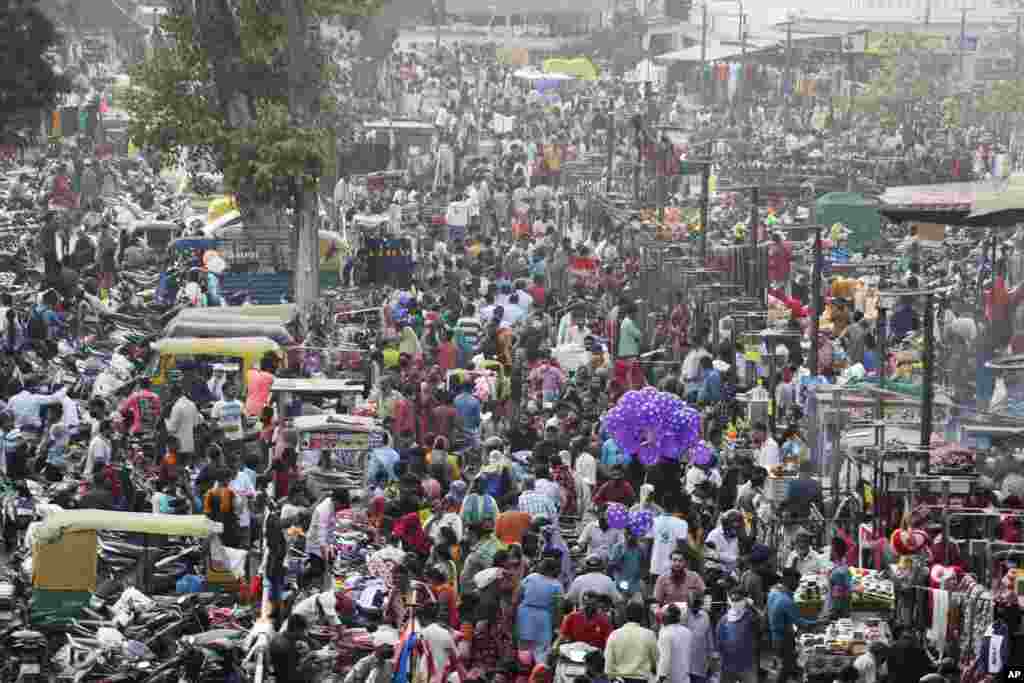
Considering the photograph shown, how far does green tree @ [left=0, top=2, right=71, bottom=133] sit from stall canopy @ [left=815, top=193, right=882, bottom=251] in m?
12.6

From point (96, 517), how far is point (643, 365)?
950 centimetres

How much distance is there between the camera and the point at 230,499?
17.6 m

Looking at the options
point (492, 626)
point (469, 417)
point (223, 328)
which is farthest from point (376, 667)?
point (223, 328)

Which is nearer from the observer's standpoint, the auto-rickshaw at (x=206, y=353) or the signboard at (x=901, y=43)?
the auto-rickshaw at (x=206, y=353)

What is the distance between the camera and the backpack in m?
25.8

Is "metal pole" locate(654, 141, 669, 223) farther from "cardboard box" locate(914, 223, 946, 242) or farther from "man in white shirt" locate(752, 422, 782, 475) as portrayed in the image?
"man in white shirt" locate(752, 422, 782, 475)

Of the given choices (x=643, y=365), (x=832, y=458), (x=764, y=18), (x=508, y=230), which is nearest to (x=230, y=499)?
(x=832, y=458)

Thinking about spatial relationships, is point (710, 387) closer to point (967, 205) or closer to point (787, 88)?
point (967, 205)

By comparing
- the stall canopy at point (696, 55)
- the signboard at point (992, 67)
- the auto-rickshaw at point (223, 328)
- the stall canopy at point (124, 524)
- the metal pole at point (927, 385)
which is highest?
the stall canopy at point (696, 55)

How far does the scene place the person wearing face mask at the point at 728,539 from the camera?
16500 mm

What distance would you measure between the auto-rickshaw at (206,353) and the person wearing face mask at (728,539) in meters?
7.41

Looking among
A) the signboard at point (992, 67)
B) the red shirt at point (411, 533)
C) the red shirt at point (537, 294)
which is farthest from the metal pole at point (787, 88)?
the red shirt at point (411, 533)

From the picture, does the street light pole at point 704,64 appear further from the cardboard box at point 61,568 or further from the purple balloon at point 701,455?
the cardboard box at point 61,568

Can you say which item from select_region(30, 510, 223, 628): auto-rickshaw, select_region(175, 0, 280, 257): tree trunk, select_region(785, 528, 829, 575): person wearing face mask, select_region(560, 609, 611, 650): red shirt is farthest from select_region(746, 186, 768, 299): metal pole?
select_region(560, 609, 611, 650): red shirt
